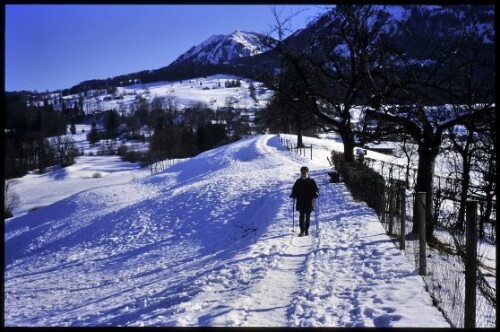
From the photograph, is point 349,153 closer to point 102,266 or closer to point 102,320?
point 102,266

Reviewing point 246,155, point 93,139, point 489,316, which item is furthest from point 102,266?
point 93,139

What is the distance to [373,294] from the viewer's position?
22.6 ft

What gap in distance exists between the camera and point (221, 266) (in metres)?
10.0

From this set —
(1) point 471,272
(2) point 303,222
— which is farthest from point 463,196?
(1) point 471,272

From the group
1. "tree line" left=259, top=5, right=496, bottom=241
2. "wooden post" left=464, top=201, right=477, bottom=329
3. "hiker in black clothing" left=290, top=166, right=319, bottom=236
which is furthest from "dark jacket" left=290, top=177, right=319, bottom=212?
"wooden post" left=464, top=201, right=477, bottom=329

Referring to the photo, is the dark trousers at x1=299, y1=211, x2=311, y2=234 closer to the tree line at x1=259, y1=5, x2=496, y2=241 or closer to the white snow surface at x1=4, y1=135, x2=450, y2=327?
the white snow surface at x1=4, y1=135, x2=450, y2=327

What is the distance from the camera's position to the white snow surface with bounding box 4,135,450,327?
21.5 ft

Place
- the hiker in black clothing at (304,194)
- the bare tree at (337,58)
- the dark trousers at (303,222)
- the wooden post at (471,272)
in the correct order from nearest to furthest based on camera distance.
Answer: the wooden post at (471,272)
the dark trousers at (303,222)
the hiker in black clothing at (304,194)
the bare tree at (337,58)

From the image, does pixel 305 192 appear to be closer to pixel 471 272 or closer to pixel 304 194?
pixel 304 194

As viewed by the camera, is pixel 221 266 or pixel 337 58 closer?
pixel 221 266

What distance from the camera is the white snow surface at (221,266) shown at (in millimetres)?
6566

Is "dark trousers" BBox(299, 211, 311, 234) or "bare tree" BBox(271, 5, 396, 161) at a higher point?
"bare tree" BBox(271, 5, 396, 161)

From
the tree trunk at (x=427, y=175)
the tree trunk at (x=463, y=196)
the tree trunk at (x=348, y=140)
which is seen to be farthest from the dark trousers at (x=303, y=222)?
the tree trunk at (x=348, y=140)

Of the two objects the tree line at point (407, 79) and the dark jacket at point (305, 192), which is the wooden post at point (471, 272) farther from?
the dark jacket at point (305, 192)
